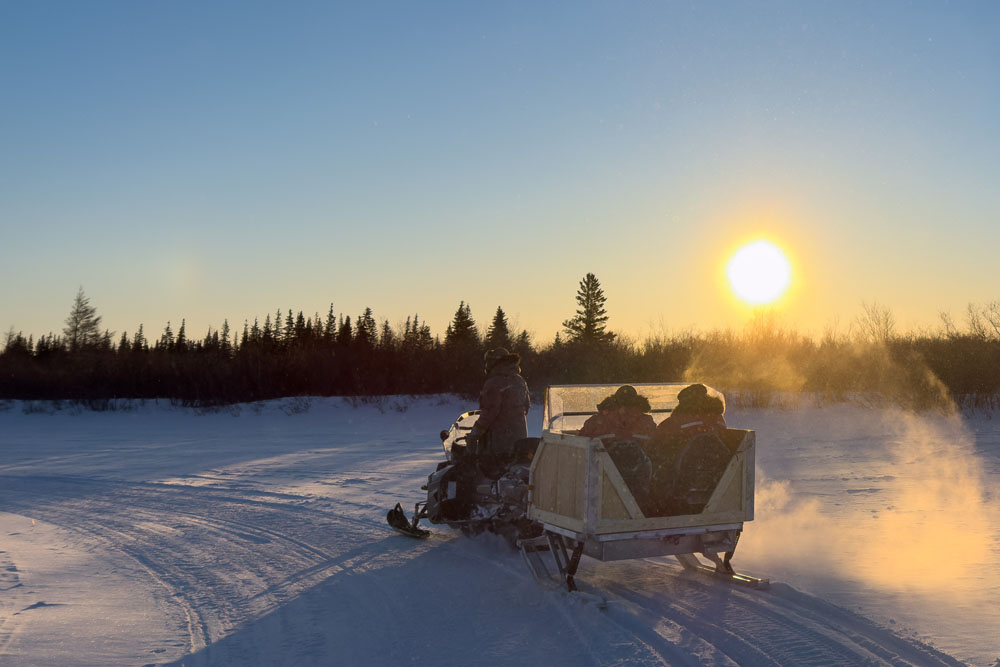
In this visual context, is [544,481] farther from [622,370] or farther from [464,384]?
[464,384]

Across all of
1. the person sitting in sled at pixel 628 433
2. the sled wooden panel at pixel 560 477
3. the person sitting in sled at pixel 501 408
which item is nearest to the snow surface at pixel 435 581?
the sled wooden panel at pixel 560 477

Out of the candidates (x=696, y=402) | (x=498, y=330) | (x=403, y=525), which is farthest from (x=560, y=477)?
(x=498, y=330)

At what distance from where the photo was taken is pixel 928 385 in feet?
84.4

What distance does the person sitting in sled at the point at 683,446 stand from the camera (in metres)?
6.45

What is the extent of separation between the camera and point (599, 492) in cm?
610

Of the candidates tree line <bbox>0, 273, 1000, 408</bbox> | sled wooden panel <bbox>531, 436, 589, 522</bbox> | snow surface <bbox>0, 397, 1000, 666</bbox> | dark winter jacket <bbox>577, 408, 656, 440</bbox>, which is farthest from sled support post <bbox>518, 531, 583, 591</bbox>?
tree line <bbox>0, 273, 1000, 408</bbox>

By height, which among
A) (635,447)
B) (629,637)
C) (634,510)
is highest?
(635,447)

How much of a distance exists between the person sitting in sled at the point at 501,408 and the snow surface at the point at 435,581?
43.6 inches

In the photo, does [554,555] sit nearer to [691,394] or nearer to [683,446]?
[683,446]

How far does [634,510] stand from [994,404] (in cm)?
2304

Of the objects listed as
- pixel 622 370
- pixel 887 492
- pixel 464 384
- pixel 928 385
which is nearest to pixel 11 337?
pixel 464 384

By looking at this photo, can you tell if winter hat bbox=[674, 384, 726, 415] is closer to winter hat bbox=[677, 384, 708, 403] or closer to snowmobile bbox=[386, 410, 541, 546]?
winter hat bbox=[677, 384, 708, 403]

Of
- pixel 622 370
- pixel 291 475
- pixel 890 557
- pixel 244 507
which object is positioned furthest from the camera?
pixel 622 370

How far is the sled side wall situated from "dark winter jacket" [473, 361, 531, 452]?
1.54 m
